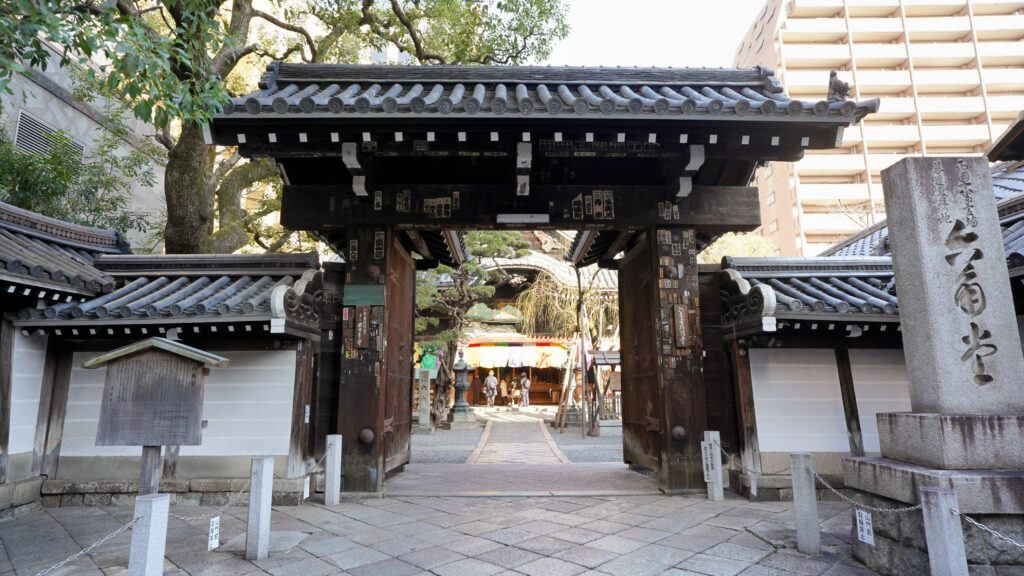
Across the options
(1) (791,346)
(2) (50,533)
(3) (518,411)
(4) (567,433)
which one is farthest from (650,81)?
(3) (518,411)

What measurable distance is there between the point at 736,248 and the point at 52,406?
23.6 m

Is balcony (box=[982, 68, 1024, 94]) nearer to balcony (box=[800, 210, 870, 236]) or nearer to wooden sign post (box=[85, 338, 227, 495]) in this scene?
balcony (box=[800, 210, 870, 236])

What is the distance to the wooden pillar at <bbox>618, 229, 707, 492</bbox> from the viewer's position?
21.8 feet

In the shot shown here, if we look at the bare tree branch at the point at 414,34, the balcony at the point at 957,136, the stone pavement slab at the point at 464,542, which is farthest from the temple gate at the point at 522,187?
the balcony at the point at 957,136

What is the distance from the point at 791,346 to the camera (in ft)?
22.4

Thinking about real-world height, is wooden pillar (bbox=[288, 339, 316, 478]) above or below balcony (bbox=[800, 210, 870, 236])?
below

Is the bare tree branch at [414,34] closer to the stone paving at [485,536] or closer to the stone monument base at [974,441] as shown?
the stone paving at [485,536]

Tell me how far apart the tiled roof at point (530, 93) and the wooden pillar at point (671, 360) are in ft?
6.23

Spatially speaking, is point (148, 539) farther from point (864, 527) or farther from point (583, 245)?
point (583, 245)

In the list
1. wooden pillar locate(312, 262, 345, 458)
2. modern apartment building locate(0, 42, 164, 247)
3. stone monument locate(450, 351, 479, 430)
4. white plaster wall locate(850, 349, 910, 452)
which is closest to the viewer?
white plaster wall locate(850, 349, 910, 452)

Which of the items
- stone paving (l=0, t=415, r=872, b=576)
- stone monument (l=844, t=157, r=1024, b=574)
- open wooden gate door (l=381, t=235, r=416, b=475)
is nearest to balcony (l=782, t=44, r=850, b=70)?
open wooden gate door (l=381, t=235, r=416, b=475)

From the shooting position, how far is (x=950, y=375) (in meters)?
4.04

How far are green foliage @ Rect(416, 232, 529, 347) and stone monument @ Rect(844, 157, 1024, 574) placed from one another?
1282 cm

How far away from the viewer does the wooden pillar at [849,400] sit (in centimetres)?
669
